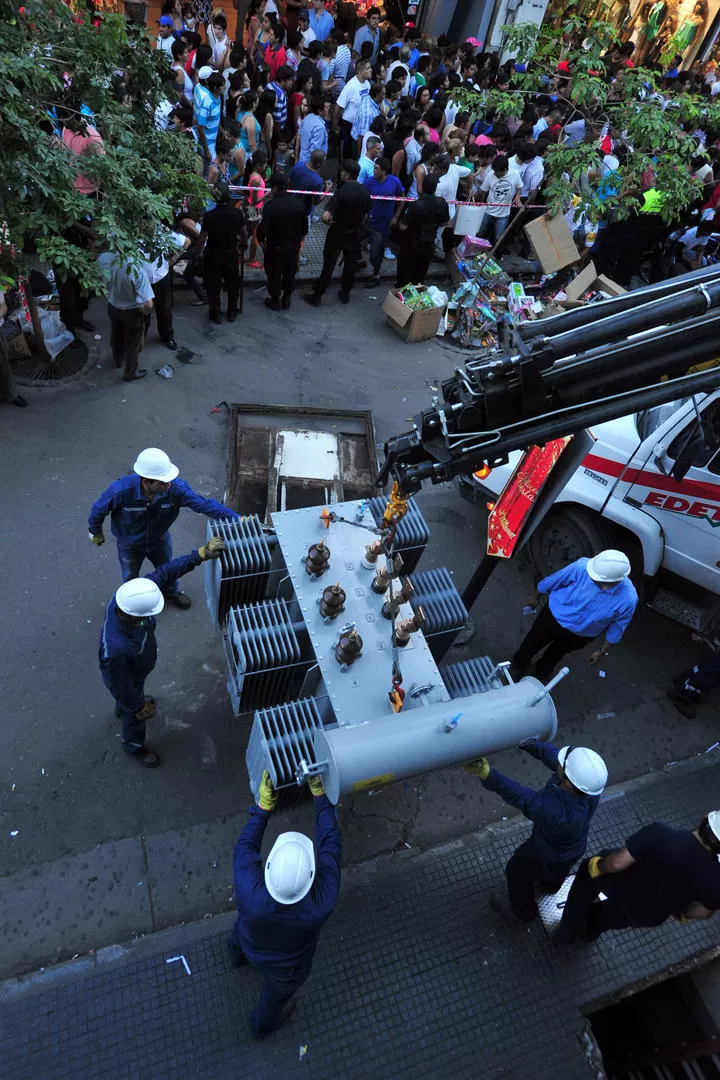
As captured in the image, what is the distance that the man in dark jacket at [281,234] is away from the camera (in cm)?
814

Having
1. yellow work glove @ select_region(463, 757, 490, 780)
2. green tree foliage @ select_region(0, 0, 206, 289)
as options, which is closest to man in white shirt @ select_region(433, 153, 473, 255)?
green tree foliage @ select_region(0, 0, 206, 289)

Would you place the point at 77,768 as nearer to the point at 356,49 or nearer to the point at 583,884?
the point at 583,884

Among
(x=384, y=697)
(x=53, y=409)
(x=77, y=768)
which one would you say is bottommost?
(x=77, y=768)

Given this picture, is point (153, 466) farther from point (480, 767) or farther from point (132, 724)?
point (480, 767)

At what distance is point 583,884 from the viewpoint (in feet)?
12.8

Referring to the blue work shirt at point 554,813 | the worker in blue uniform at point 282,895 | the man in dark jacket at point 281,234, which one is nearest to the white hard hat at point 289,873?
the worker in blue uniform at point 282,895

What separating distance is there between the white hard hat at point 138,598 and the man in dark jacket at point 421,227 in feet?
24.4

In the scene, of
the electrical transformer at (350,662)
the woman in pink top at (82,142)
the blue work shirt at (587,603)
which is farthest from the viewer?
the woman in pink top at (82,142)

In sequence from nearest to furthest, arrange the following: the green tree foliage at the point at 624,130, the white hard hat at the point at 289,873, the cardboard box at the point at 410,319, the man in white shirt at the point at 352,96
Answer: the white hard hat at the point at 289,873
the green tree foliage at the point at 624,130
the cardboard box at the point at 410,319
the man in white shirt at the point at 352,96

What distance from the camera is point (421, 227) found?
930cm

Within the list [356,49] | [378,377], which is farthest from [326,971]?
[356,49]

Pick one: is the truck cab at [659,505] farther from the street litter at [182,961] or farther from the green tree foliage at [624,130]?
the green tree foliage at [624,130]

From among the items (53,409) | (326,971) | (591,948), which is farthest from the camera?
(53,409)

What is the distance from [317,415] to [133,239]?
271 centimetres
